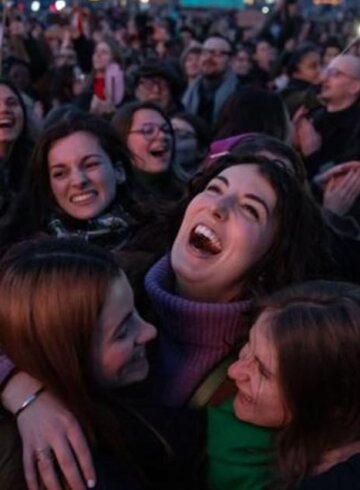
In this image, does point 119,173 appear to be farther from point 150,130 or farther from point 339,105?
point 339,105

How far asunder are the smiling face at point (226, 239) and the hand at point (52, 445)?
671mm

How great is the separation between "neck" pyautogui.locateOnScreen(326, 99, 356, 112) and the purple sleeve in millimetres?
3404

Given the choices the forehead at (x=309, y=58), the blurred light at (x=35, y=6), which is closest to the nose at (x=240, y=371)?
the forehead at (x=309, y=58)

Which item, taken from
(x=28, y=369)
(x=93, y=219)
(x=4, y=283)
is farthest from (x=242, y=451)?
(x=93, y=219)

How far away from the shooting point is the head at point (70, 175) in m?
3.02

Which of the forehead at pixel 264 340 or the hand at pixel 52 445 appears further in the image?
the forehead at pixel 264 340

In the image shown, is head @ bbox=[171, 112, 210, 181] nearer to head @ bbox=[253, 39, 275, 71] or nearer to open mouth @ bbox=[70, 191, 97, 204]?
open mouth @ bbox=[70, 191, 97, 204]

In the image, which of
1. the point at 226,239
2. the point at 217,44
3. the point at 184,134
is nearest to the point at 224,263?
the point at 226,239

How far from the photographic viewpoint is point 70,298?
5.06ft

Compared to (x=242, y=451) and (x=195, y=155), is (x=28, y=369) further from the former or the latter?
(x=195, y=155)

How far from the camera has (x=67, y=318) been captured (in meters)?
1.53

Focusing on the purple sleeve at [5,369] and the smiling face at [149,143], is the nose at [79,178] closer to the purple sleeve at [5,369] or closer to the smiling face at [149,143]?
the smiling face at [149,143]

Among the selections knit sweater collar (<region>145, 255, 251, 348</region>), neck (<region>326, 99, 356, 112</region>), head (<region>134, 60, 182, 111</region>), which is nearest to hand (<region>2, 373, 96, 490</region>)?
knit sweater collar (<region>145, 255, 251, 348</region>)

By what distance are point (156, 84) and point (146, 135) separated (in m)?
1.82
